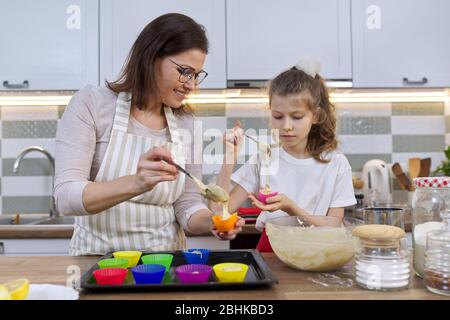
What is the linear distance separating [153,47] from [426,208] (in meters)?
0.91

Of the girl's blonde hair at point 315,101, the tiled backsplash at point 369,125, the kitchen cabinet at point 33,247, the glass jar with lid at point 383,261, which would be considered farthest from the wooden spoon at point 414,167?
the glass jar with lid at point 383,261

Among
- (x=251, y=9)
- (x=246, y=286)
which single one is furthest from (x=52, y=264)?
(x=251, y=9)

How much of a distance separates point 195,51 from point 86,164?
48 centimetres

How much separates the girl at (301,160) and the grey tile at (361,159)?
97 centimetres

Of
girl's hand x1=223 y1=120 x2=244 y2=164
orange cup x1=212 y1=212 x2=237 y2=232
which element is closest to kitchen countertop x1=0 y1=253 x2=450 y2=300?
orange cup x1=212 y1=212 x2=237 y2=232

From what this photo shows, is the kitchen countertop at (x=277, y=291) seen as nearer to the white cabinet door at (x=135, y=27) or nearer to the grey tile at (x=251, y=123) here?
the white cabinet door at (x=135, y=27)

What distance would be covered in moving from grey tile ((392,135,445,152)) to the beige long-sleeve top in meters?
1.59

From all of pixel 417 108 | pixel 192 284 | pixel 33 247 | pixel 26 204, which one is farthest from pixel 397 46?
pixel 26 204

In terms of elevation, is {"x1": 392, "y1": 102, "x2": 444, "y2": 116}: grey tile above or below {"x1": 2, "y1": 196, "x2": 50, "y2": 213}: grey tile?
above

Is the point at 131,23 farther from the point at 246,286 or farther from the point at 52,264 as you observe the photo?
the point at 246,286

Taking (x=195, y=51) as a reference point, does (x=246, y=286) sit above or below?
below

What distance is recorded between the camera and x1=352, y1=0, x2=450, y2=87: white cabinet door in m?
2.34

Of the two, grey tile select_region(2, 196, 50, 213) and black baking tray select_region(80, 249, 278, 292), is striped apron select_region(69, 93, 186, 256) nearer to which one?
black baking tray select_region(80, 249, 278, 292)
